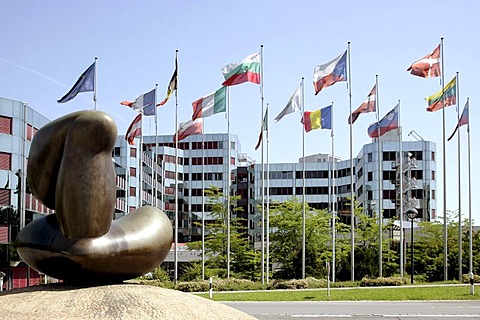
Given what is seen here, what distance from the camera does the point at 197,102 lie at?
4300 cm

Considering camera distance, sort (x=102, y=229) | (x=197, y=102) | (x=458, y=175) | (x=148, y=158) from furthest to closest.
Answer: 1. (x=148, y=158)
2. (x=458, y=175)
3. (x=197, y=102)
4. (x=102, y=229)

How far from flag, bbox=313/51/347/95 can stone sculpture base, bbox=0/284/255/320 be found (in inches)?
1243

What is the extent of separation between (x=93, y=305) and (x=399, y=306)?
66.7 ft

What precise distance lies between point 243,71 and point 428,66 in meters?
10.5

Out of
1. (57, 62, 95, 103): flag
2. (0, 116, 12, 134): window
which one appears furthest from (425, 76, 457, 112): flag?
(0, 116, 12, 134): window

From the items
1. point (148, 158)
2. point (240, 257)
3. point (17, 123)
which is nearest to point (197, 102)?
point (17, 123)

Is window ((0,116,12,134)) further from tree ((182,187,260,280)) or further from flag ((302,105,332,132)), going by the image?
flag ((302,105,332,132))

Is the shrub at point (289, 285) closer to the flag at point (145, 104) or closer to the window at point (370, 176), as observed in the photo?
the flag at point (145, 104)

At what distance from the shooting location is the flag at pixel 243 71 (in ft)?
134

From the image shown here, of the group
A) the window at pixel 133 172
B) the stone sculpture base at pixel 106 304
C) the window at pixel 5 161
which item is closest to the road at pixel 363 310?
the stone sculpture base at pixel 106 304

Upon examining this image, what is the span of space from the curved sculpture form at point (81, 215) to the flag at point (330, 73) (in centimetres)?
3070

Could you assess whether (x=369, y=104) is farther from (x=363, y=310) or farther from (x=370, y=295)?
(x=363, y=310)

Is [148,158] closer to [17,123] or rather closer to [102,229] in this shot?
[17,123]

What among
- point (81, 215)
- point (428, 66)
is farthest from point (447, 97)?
point (81, 215)
